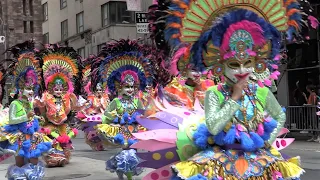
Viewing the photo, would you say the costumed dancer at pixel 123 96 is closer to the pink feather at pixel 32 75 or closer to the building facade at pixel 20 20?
the pink feather at pixel 32 75

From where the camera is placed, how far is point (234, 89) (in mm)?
4590

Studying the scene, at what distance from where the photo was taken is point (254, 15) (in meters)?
4.64

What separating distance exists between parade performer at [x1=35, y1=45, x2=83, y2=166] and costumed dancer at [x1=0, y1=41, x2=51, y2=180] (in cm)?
231

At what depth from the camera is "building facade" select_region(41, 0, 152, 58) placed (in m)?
32.6

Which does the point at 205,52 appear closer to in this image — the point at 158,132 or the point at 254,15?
the point at 254,15

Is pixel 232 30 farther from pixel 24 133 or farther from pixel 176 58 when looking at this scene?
pixel 24 133

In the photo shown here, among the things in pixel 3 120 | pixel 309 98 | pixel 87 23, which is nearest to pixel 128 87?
pixel 3 120

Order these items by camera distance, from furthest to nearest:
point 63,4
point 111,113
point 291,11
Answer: point 63,4, point 111,113, point 291,11

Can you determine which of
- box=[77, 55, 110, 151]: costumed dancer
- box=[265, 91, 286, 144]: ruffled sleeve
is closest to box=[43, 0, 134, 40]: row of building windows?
box=[77, 55, 110, 151]: costumed dancer

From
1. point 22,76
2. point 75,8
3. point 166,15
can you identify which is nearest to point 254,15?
point 166,15

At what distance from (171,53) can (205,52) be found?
0.38 meters

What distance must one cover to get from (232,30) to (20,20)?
69.7 meters

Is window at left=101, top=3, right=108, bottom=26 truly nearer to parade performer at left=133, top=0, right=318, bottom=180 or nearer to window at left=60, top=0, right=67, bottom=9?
window at left=60, top=0, right=67, bottom=9

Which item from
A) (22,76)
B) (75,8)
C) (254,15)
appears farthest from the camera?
(75,8)
